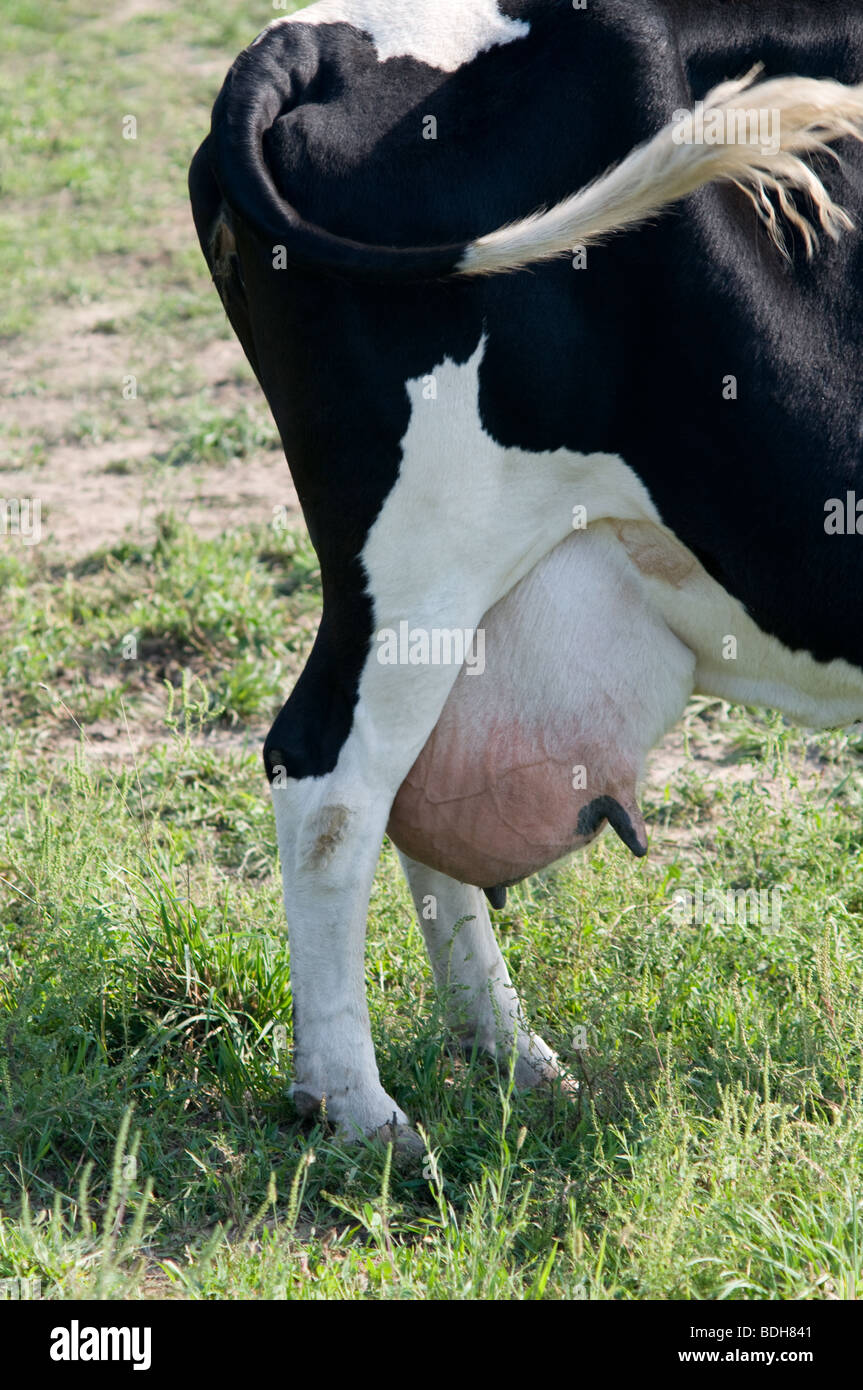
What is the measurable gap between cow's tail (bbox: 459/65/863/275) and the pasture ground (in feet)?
4.88

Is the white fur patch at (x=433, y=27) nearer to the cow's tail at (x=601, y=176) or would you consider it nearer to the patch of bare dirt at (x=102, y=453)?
the cow's tail at (x=601, y=176)

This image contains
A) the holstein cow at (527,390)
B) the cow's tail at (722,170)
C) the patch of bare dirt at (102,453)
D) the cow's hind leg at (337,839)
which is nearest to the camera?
the cow's tail at (722,170)

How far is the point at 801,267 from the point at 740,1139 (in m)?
1.56

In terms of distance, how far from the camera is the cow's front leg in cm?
318

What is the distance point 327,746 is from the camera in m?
2.83

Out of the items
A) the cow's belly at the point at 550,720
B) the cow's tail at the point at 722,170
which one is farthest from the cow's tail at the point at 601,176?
the cow's belly at the point at 550,720

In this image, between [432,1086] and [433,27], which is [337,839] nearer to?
[432,1086]

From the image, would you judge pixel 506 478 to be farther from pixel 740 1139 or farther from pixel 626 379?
pixel 740 1139

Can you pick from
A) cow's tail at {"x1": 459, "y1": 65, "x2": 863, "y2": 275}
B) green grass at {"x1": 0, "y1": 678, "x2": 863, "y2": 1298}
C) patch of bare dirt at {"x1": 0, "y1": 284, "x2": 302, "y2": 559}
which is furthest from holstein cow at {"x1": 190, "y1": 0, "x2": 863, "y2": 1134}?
patch of bare dirt at {"x1": 0, "y1": 284, "x2": 302, "y2": 559}

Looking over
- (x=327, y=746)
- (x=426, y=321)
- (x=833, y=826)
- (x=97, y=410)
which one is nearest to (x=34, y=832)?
(x=327, y=746)

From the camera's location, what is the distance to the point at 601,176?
99.4 inches

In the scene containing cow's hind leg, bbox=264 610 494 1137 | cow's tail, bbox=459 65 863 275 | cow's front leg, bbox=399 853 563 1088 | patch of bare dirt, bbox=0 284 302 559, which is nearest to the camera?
cow's tail, bbox=459 65 863 275

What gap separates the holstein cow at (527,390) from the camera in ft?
8.44

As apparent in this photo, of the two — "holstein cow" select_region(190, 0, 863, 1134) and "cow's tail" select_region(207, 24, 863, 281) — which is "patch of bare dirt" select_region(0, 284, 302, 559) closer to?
"holstein cow" select_region(190, 0, 863, 1134)
